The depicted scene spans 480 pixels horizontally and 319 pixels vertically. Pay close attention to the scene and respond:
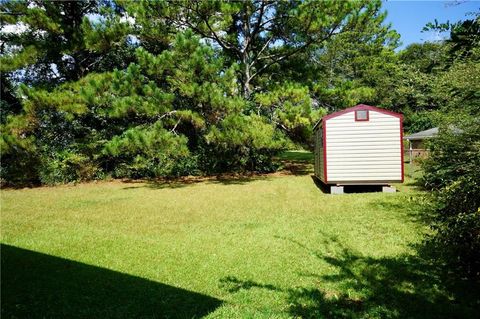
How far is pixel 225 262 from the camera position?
4996mm

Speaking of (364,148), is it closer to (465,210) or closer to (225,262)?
(465,210)

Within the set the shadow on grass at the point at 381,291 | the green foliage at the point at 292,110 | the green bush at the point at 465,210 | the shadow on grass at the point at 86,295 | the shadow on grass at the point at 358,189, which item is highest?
the green foliage at the point at 292,110

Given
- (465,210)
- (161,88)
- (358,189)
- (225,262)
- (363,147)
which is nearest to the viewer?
(465,210)

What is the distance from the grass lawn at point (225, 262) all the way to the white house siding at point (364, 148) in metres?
1.35

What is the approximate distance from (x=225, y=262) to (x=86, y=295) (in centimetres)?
186

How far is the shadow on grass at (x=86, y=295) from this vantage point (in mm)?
3504

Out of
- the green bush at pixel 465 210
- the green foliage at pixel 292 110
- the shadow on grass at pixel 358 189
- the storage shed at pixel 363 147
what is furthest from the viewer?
the green foliage at pixel 292 110

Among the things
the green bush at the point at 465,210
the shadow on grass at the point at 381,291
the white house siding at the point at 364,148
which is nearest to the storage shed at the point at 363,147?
the white house siding at the point at 364,148

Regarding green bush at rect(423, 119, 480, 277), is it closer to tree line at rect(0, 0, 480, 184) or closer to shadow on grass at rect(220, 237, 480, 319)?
shadow on grass at rect(220, 237, 480, 319)

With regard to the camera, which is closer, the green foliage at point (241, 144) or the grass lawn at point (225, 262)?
the grass lawn at point (225, 262)

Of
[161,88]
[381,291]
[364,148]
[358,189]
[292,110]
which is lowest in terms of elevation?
[381,291]

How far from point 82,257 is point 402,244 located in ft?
16.4

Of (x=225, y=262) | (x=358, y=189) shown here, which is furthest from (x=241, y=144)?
(x=225, y=262)

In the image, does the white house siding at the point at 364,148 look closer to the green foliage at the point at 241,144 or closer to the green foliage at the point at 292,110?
the green foliage at the point at 241,144
